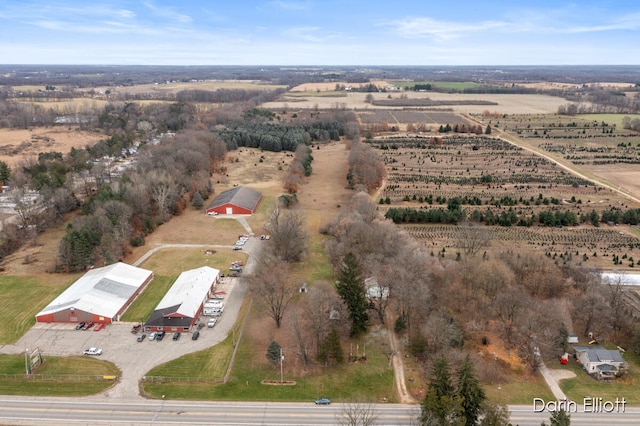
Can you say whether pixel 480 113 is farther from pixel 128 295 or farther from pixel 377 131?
pixel 128 295

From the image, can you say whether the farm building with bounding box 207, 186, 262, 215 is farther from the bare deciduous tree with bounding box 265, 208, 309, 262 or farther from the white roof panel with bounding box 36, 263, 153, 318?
the white roof panel with bounding box 36, 263, 153, 318

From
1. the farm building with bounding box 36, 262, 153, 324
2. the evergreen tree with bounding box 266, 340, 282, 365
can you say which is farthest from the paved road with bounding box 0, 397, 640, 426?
the farm building with bounding box 36, 262, 153, 324

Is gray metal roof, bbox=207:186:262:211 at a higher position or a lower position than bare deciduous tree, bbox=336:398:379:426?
higher

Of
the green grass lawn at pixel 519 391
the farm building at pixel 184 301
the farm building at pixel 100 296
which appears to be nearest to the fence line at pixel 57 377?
the farm building at pixel 184 301

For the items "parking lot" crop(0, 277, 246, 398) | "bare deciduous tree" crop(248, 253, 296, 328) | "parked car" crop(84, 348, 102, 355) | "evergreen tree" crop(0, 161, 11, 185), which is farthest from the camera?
"evergreen tree" crop(0, 161, 11, 185)

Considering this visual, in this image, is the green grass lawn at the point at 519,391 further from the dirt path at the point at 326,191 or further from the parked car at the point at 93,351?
the parked car at the point at 93,351
